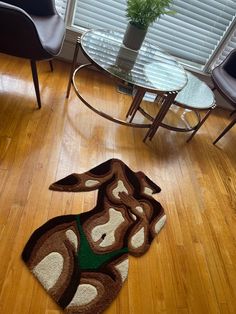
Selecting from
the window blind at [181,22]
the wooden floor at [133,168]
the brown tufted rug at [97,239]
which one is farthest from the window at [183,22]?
the brown tufted rug at [97,239]

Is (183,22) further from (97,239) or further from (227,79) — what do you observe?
(97,239)

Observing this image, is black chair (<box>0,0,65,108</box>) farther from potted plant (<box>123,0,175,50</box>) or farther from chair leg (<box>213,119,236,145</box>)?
chair leg (<box>213,119,236,145</box>)

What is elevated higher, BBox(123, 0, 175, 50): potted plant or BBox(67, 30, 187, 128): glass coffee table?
BBox(123, 0, 175, 50): potted plant

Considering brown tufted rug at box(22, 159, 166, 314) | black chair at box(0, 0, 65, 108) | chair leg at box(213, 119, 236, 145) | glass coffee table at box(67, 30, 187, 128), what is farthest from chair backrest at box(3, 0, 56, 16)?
chair leg at box(213, 119, 236, 145)

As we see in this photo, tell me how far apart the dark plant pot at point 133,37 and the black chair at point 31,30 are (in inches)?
17.3

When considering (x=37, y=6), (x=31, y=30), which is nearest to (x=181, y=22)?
(x=37, y=6)

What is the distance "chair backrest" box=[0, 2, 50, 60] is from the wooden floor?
390mm

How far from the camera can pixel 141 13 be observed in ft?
5.25

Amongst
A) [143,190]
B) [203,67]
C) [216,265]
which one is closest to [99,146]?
[143,190]

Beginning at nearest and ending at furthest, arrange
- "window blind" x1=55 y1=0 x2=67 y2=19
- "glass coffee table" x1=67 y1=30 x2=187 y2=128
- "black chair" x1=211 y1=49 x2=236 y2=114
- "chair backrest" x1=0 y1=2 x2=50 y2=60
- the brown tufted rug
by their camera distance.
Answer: the brown tufted rug < "chair backrest" x1=0 y1=2 x2=50 y2=60 < "glass coffee table" x1=67 y1=30 x2=187 y2=128 < "black chair" x1=211 y1=49 x2=236 y2=114 < "window blind" x1=55 y1=0 x2=67 y2=19

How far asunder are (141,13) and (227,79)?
94cm

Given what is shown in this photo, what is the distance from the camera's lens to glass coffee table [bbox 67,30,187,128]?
61.6 inches

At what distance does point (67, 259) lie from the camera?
1.15m

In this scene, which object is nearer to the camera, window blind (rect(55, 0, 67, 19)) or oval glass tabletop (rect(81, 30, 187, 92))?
oval glass tabletop (rect(81, 30, 187, 92))
